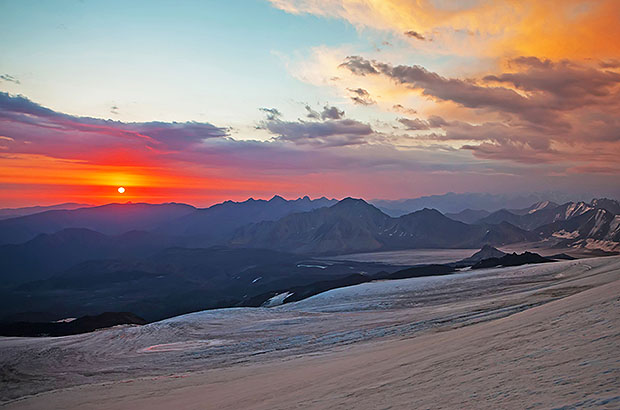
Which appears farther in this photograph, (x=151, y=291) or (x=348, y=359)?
(x=151, y=291)

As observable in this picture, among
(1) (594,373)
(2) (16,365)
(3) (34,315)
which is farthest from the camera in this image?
(3) (34,315)

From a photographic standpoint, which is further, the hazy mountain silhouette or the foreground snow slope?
the hazy mountain silhouette

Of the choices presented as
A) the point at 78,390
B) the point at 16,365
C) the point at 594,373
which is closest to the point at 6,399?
the point at 78,390

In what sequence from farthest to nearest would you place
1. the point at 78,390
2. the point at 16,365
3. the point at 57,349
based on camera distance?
the point at 57,349, the point at 16,365, the point at 78,390

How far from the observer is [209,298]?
14388cm

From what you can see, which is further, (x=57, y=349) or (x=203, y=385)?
(x=57, y=349)

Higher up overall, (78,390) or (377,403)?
(377,403)

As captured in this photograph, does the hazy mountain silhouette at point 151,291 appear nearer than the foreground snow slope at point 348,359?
No

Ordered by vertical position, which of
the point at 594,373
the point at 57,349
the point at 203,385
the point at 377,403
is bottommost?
the point at 57,349

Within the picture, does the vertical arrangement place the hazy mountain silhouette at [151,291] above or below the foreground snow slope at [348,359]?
below

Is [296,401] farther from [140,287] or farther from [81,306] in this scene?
[140,287]

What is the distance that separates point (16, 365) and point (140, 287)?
163 metres

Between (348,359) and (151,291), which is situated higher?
(348,359)

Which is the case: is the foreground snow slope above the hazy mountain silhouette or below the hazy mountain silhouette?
above
